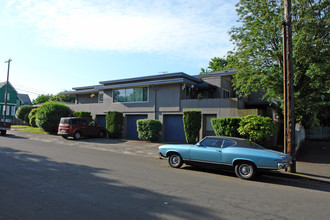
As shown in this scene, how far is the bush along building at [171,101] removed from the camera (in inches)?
695

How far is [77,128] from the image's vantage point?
65.1 feet

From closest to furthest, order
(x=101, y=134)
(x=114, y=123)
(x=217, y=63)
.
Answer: (x=114, y=123)
(x=101, y=134)
(x=217, y=63)

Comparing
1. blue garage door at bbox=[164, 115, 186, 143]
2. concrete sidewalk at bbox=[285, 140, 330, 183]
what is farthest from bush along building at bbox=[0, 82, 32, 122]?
concrete sidewalk at bbox=[285, 140, 330, 183]

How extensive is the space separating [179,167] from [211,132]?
854 centimetres

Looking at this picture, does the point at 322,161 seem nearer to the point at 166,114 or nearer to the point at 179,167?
the point at 179,167

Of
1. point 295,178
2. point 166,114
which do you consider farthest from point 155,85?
point 295,178

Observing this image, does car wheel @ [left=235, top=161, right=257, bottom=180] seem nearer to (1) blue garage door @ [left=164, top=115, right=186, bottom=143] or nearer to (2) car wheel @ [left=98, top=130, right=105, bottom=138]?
(1) blue garage door @ [left=164, top=115, right=186, bottom=143]

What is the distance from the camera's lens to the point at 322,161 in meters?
11.6

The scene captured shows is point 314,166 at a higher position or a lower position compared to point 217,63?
lower

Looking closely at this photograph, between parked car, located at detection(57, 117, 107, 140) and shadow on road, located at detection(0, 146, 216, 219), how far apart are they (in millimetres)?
12276

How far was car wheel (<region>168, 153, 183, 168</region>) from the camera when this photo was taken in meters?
9.36

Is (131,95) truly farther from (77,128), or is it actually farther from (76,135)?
(76,135)

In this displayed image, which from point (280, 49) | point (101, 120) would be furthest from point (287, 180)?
point (101, 120)

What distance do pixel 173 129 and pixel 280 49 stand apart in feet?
31.7
